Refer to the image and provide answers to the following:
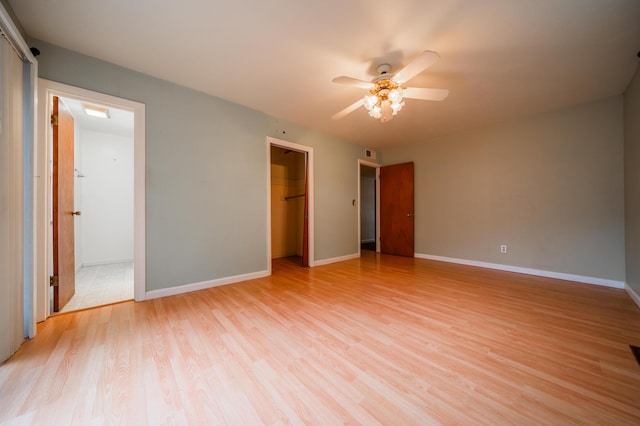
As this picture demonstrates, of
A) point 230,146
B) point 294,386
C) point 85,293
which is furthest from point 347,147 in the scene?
point 85,293

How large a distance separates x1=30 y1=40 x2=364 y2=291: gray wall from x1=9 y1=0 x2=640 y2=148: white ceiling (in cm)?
20

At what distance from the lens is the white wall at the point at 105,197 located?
13.0 ft

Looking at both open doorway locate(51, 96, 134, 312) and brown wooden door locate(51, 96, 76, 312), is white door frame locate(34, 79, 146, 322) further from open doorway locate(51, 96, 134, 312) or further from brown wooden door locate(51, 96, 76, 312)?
open doorway locate(51, 96, 134, 312)

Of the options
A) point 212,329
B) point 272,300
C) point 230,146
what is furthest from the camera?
point 230,146

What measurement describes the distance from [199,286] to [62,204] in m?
1.54

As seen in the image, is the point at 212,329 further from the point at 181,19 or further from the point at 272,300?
the point at 181,19

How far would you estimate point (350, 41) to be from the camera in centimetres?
190

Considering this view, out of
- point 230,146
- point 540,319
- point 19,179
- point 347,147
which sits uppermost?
point 347,147

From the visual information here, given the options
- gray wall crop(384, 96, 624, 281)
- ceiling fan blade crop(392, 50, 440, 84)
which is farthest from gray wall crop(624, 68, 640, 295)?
ceiling fan blade crop(392, 50, 440, 84)

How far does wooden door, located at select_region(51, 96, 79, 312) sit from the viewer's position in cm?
210

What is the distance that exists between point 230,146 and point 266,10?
5.54 feet

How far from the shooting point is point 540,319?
1985 mm

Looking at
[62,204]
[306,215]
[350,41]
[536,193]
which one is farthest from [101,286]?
[536,193]

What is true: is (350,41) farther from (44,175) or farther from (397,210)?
(397,210)
